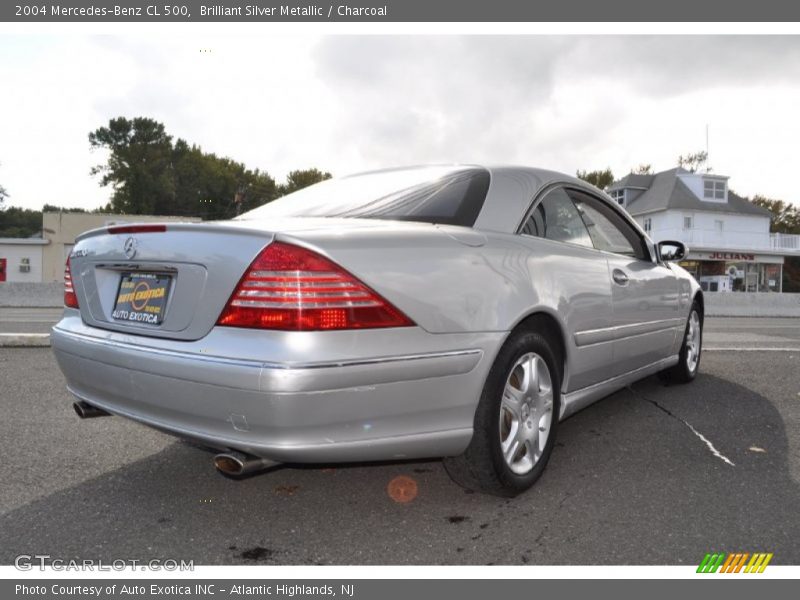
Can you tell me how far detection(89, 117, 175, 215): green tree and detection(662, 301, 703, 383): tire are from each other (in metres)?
66.3

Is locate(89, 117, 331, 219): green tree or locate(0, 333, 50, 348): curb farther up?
locate(89, 117, 331, 219): green tree

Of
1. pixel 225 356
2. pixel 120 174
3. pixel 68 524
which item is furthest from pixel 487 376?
pixel 120 174

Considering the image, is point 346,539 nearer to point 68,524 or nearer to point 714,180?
point 68,524

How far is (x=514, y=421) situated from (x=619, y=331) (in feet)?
4.13

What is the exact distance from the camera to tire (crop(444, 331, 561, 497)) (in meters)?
2.67

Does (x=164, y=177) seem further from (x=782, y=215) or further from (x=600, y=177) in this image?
(x=782, y=215)

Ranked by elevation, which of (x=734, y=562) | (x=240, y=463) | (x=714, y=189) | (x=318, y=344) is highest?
(x=714, y=189)

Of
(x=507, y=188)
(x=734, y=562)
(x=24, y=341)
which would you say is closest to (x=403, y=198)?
(x=507, y=188)

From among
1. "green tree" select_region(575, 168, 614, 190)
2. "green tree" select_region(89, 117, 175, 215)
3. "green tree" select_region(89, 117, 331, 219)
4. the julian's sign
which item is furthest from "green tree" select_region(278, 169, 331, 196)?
the julian's sign

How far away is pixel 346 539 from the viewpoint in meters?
2.48

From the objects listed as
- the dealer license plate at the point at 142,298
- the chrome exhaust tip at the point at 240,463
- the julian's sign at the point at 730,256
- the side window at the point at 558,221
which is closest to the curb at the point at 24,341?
the dealer license plate at the point at 142,298

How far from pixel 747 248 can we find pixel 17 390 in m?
45.9

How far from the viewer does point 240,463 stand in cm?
228

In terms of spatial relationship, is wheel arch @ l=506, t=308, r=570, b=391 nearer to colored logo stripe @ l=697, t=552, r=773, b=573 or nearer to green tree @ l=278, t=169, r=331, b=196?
colored logo stripe @ l=697, t=552, r=773, b=573
